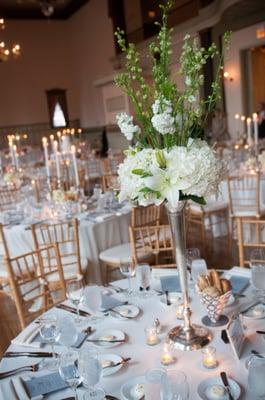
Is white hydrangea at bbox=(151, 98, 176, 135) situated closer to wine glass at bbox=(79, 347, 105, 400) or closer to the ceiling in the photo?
wine glass at bbox=(79, 347, 105, 400)

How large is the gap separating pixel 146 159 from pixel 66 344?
808mm

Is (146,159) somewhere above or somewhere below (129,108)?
below

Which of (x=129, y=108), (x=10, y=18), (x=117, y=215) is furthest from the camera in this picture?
(x=10, y=18)

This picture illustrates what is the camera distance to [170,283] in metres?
2.29

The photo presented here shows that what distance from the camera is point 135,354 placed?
167 cm

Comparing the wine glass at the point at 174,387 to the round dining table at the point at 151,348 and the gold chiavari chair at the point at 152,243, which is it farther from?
the gold chiavari chair at the point at 152,243

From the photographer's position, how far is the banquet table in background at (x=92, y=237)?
3979 millimetres

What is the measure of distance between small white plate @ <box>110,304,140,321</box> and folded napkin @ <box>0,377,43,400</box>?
55 cm

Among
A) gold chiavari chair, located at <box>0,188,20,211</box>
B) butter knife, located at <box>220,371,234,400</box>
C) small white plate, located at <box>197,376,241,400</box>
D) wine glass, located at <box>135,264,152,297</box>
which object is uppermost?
gold chiavari chair, located at <box>0,188,20,211</box>

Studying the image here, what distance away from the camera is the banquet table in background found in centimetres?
398

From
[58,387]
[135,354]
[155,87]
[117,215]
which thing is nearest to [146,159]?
[155,87]

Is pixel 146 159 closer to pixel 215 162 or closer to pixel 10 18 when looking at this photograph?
pixel 215 162

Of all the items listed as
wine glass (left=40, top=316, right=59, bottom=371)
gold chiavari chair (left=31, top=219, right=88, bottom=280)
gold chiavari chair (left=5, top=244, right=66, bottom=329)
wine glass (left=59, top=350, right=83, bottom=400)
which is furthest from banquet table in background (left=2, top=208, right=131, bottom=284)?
wine glass (left=59, top=350, right=83, bottom=400)

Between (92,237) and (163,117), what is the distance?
105 inches
